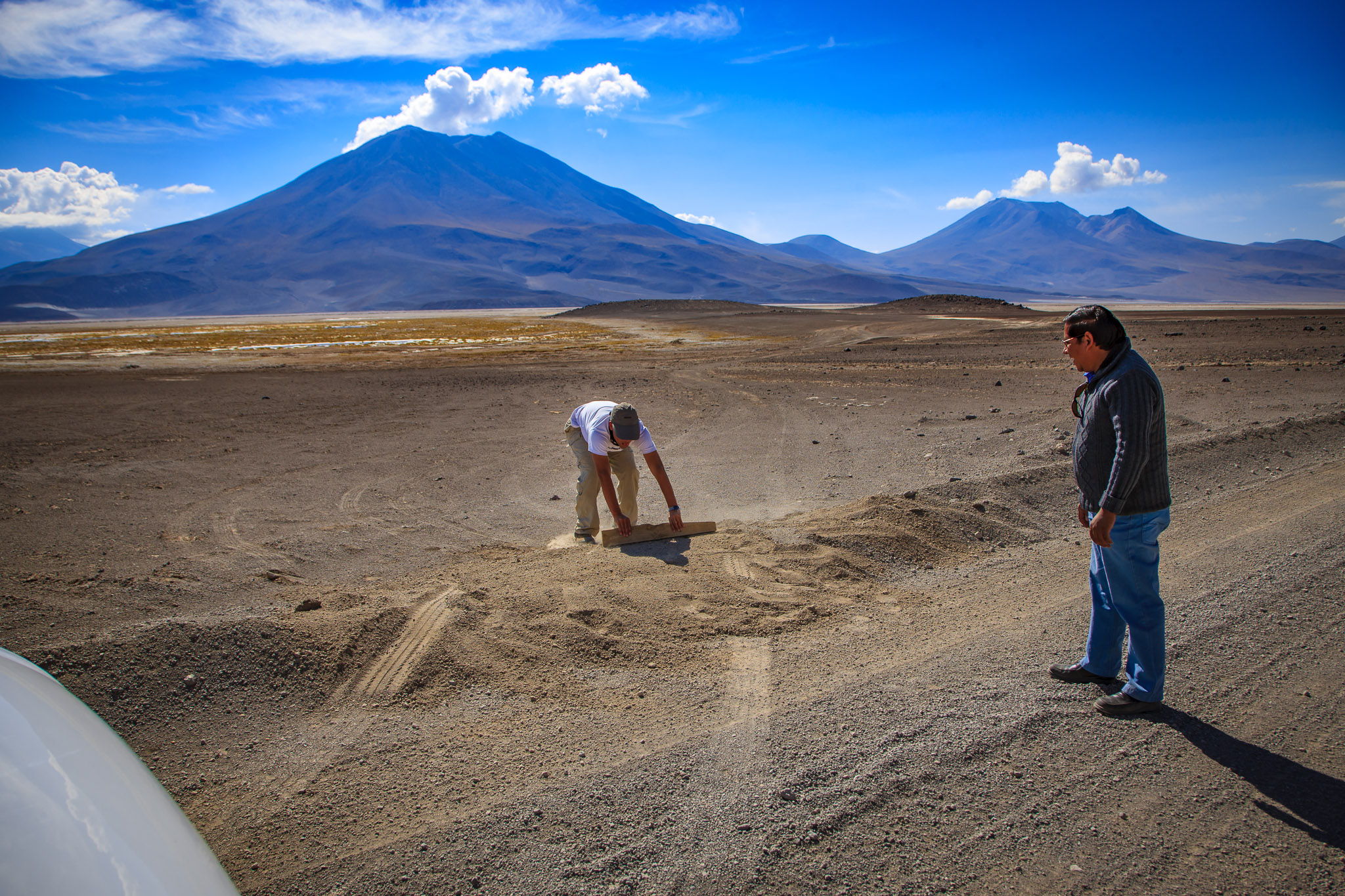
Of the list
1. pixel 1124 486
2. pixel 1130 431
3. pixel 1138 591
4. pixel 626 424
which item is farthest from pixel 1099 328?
pixel 626 424

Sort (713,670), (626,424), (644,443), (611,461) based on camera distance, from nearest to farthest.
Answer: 1. (713,670)
2. (626,424)
3. (644,443)
4. (611,461)

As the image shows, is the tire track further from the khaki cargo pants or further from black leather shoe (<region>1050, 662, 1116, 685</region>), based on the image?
black leather shoe (<region>1050, 662, 1116, 685</region>)

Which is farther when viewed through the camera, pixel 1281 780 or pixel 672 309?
pixel 672 309

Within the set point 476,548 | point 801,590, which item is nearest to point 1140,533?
point 801,590

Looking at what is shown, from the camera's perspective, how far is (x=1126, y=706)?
340cm

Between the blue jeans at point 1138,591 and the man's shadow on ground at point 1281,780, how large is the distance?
8.5 inches

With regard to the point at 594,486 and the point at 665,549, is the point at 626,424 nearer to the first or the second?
the point at 665,549

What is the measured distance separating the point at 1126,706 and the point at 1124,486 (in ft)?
3.86

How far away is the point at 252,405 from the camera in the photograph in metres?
16.1

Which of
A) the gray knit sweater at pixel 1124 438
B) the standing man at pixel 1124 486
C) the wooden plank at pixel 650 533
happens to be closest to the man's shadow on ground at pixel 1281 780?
the standing man at pixel 1124 486

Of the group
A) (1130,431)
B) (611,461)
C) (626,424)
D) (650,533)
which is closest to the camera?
(1130,431)

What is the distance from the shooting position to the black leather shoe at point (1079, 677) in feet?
12.1

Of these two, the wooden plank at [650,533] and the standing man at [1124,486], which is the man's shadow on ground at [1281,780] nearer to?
the standing man at [1124,486]

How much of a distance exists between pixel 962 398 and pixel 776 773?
43.9 feet
